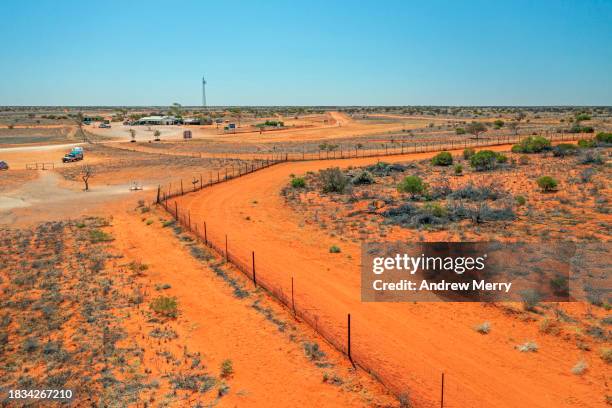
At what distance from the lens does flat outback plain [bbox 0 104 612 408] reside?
1150 cm

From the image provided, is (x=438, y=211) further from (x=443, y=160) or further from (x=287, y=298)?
(x=443, y=160)

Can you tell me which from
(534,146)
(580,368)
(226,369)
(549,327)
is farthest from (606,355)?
(534,146)

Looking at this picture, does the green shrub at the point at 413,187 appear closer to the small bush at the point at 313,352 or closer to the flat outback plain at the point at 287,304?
the flat outback plain at the point at 287,304

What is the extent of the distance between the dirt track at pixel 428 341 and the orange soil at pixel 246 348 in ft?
3.57

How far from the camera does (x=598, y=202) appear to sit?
26.6 meters

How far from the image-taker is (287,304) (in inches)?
634

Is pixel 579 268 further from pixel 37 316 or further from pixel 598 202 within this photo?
pixel 37 316

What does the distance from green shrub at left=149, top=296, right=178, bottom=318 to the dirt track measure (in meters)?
3.97

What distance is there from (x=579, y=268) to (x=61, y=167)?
5588 cm

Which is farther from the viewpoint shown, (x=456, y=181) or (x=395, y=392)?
(x=456, y=181)

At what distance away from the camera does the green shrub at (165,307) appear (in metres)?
15.6

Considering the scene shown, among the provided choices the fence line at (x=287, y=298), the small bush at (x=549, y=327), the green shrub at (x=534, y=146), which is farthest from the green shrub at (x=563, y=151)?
the small bush at (x=549, y=327)

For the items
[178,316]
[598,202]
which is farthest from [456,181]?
[178,316]

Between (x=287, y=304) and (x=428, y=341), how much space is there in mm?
5111
